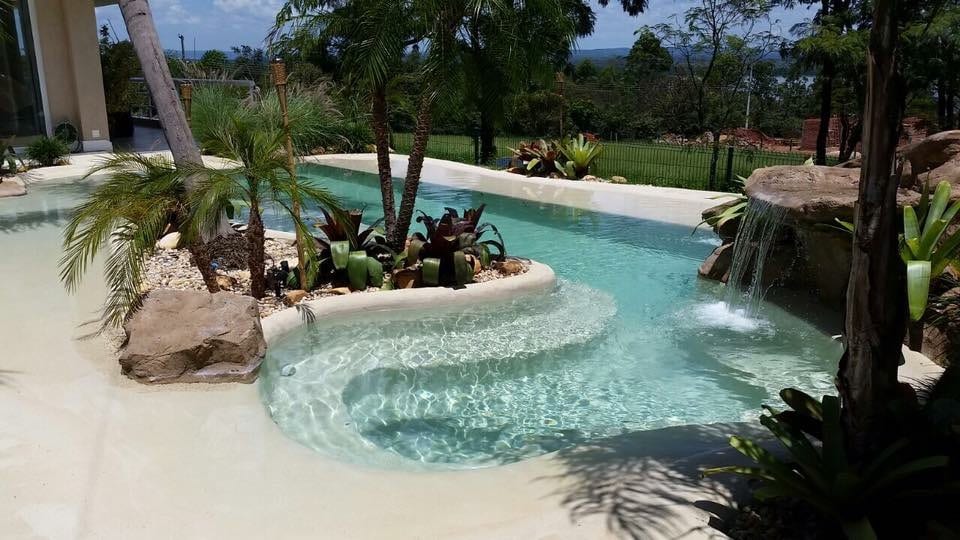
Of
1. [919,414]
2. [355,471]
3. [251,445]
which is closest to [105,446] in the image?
[251,445]

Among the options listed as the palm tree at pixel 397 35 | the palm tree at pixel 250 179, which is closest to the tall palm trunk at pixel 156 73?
the palm tree at pixel 397 35

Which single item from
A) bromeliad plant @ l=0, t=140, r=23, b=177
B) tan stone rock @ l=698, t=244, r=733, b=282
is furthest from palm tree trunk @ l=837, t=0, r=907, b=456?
bromeliad plant @ l=0, t=140, r=23, b=177

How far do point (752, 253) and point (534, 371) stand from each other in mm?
3533

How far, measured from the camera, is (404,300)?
7000 millimetres

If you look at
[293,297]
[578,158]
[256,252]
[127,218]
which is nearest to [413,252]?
[293,297]

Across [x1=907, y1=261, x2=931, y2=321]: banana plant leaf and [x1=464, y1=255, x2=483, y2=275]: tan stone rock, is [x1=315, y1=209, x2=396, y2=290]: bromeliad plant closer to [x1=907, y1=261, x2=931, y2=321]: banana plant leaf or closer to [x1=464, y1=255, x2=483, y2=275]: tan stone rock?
[x1=464, y1=255, x2=483, y2=275]: tan stone rock

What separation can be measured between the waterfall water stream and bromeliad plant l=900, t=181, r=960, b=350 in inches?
57.5

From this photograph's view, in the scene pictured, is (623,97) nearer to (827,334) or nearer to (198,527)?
(827,334)

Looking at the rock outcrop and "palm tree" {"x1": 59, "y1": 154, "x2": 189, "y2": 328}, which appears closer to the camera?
"palm tree" {"x1": 59, "y1": 154, "x2": 189, "y2": 328}

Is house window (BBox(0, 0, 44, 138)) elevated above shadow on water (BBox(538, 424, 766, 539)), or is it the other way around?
house window (BBox(0, 0, 44, 138))

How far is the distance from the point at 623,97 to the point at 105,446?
901 inches

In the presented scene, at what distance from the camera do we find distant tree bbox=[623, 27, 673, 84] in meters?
22.1

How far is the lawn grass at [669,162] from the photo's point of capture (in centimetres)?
1490

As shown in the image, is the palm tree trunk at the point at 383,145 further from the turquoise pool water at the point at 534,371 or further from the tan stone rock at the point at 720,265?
the tan stone rock at the point at 720,265
